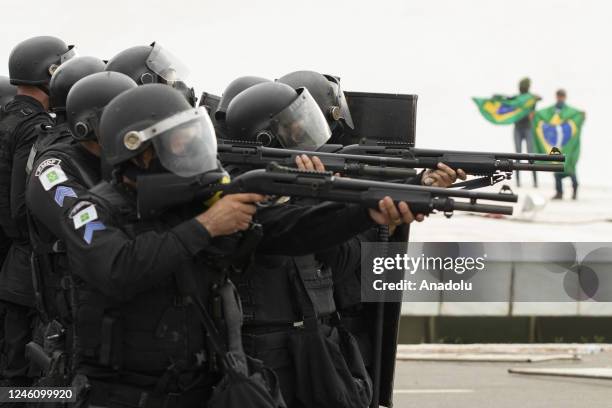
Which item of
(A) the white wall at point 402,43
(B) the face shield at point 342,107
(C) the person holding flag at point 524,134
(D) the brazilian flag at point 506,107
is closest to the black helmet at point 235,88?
(B) the face shield at point 342,107

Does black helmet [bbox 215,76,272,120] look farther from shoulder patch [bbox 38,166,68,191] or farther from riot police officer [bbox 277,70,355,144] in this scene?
shoulder patch [bbox 38,166,68,191]

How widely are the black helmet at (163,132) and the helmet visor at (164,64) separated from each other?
1.96 metres

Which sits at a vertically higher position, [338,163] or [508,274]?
[338,163]

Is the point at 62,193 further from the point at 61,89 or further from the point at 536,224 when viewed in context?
the point at 536,224

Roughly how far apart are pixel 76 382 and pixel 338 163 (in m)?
1.59

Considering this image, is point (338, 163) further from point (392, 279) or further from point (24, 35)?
point (24, 35)

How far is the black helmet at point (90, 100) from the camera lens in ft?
18.0

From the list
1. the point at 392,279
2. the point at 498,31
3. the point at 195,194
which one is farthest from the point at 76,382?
the point at 498,31

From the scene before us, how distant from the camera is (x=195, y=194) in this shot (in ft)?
14.8

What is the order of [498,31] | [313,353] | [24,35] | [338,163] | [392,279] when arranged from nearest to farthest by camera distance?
[313,353] < [338,163] < [392,279] < [24,35] < [498,31]

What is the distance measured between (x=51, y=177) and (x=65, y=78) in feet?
3.93

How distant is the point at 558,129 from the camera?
61.3ft

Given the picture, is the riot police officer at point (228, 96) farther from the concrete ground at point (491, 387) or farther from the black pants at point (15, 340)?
the concrete ground at point (491, 387)

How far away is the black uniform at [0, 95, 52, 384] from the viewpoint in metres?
6.64
